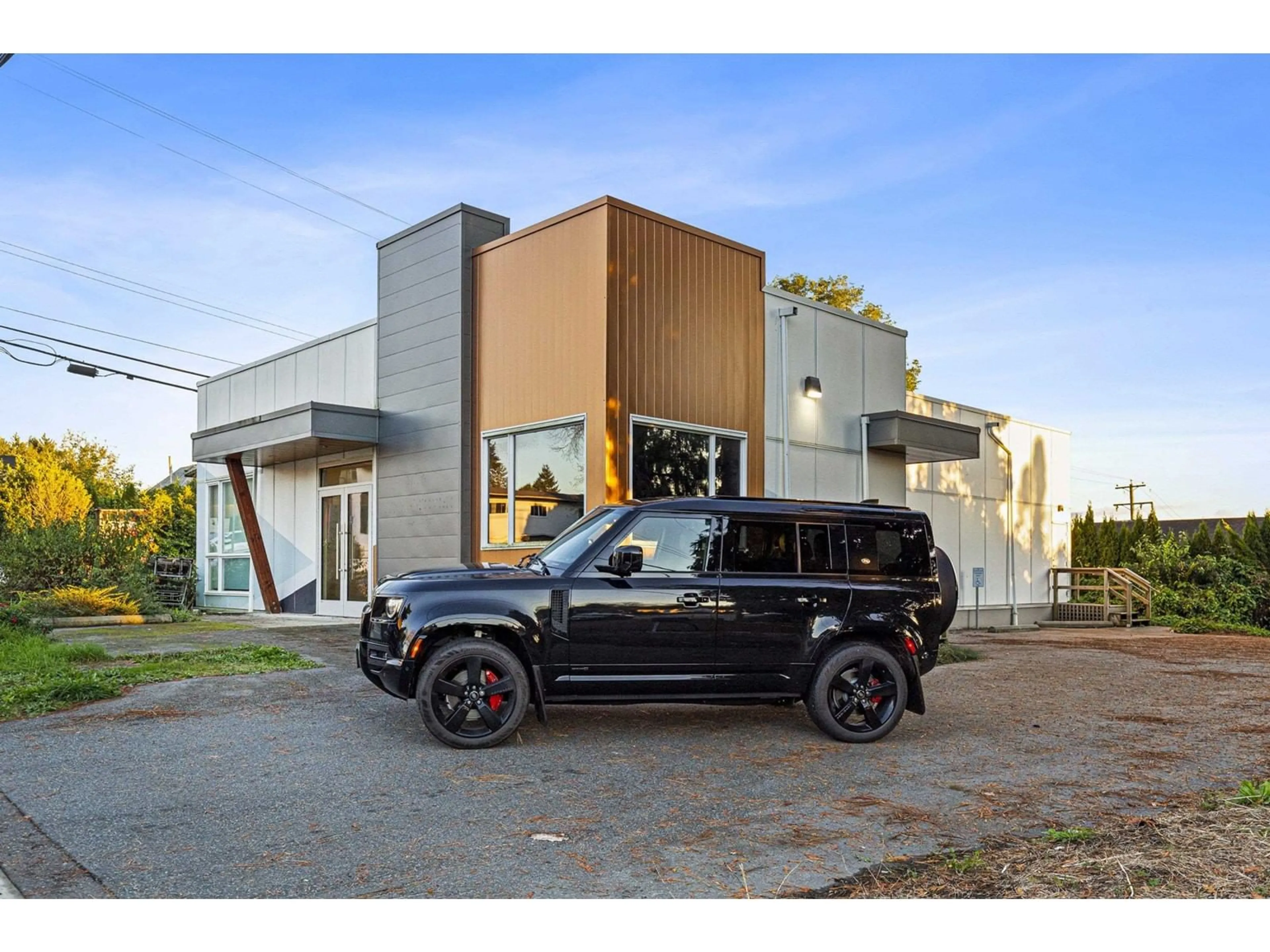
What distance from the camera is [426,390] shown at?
15484 mm

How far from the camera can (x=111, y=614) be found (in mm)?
16516

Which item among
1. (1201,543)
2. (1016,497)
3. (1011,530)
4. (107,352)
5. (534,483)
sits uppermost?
(107,352)

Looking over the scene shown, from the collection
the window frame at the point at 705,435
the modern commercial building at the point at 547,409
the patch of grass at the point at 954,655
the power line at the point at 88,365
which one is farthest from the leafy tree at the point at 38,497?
the patch of grass at the point at 954,655

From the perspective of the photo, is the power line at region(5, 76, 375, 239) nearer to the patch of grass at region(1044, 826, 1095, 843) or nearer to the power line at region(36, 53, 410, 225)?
the power line at region(36, 53, 410, 225)

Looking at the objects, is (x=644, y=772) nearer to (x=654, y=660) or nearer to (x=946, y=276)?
(x=654, y=660)

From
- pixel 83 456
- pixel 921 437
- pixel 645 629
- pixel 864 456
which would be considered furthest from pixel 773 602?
pixel 83 456

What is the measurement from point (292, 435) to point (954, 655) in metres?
10.6

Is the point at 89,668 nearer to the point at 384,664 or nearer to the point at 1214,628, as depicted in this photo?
the point at 384,664

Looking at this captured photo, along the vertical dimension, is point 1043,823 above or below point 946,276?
below

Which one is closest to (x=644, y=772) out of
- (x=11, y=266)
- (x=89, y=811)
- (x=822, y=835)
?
(x=822, y=835)

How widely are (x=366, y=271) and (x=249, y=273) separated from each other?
362 inches

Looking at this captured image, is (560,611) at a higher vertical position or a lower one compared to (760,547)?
lower

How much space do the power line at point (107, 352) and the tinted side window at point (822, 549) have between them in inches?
1006

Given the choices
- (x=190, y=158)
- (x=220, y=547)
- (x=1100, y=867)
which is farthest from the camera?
(x=190, y=158)
